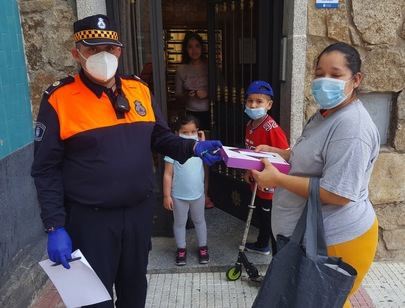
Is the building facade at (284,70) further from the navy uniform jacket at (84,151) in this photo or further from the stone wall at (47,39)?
the navy uniform jacket at (84,151)

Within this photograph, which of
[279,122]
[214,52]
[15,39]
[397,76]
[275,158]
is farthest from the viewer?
[214,52]

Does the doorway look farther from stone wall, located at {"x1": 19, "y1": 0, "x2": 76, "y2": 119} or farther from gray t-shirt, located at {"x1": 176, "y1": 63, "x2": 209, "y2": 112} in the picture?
stone wall, located at {"x1": 19, "y1": 0, "x2": 76, "y2": 119}

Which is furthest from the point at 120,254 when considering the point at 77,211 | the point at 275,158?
the point at 275,158

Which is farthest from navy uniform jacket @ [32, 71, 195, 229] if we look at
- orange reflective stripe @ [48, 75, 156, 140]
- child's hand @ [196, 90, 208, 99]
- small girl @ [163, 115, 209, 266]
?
child's hand @ [196, 90, 208, 99]

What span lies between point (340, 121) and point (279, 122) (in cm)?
169

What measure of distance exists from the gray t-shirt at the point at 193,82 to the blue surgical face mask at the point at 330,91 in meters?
2.66

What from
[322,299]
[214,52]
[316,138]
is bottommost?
[322,299]

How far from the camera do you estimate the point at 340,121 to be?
160 centimetres

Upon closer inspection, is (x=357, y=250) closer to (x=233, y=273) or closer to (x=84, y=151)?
(x=84, y=151)

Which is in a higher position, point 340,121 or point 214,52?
point 214,52

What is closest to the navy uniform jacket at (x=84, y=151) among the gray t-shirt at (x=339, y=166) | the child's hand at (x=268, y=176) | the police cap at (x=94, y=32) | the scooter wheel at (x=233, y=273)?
the police cap at (x=94, y=32)

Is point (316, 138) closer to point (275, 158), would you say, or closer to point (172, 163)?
point (275, 158)

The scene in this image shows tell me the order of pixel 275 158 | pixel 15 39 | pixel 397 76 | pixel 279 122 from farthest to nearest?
pixel 279 122
pixel 397 76
pixel 15 39
pixel 275 158

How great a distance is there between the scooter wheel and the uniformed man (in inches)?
46.9
